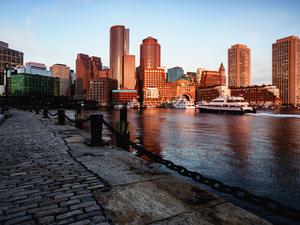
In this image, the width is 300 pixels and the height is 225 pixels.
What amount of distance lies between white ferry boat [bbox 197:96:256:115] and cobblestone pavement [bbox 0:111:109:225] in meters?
71.5

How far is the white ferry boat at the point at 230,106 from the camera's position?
236 ft

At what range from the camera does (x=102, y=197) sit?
12.7 ft

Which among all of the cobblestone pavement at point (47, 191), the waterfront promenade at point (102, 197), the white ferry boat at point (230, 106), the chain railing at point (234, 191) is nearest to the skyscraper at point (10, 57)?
the white ferry boat at point (230, 106)

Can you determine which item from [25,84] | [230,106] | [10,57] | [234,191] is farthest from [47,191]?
[25,84]

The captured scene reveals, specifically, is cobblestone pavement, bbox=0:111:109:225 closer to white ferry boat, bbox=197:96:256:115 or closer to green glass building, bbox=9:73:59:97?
white ferry boat, bbox=197:96:256:115

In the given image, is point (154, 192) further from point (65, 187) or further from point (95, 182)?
point (65, 187)

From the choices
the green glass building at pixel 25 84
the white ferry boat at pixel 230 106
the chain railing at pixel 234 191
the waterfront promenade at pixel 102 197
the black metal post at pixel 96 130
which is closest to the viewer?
the chain railing at pixel 234 191

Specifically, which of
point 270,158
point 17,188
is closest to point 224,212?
point 17,188

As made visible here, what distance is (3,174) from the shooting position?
5250mm

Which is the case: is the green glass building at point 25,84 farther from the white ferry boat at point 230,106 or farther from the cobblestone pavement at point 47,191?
the cobblestone pavement at point 47,191

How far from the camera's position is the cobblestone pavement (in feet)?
10.6

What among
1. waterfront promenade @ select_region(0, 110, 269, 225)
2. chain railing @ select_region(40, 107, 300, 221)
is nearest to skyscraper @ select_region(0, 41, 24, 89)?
waterfront promenade @ select_region(0, 110, 269, 225)

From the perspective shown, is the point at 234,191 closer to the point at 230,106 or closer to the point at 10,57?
the point at 230,106

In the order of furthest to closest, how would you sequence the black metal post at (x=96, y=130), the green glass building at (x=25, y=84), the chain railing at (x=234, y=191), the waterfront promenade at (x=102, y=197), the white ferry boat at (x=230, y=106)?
the green glass building at (x=25, y=84) → the white ferry boat at (x=230, y=106) → the black metal post at (x=96, y=130) → the waterfront promenade at (x=102, y=197) → the chain railing at (x=234, y=191)
